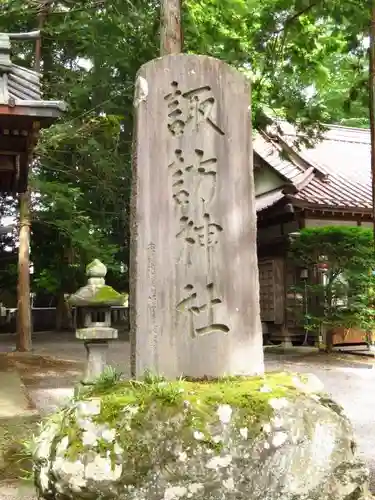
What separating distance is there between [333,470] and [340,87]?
2068cm

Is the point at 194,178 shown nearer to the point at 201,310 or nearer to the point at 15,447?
the point at 201,310

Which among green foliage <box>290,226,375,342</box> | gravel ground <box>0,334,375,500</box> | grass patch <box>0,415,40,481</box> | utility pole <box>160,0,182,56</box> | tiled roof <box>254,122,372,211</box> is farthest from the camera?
tiled roof <box>254,122,372,211</box>

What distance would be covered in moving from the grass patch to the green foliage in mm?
8674

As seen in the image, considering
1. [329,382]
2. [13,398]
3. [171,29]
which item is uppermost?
[171,29]

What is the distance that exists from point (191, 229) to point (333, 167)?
50.1 ft

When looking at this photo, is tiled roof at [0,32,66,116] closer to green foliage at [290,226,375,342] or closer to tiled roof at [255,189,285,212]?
green foliage at [290,226,375,342]

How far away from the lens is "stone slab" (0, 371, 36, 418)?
724 cm

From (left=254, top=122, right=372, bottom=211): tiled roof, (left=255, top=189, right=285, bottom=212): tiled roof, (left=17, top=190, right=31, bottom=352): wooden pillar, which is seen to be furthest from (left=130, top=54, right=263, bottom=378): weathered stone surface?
(left=17, top=190, right=31, bottom=352): wooden pillar

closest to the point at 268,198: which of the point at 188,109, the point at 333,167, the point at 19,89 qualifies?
the point at 333,167

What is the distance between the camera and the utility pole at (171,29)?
25.7 ft

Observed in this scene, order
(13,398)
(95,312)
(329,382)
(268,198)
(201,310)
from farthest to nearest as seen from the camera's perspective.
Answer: (268,198) → (329,382) → (13,398) → (95,312) → (201,310)

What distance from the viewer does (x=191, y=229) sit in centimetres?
379

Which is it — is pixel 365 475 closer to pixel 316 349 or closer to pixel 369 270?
pixel 369 270

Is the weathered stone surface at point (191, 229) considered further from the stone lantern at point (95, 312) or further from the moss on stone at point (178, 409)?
the stone lantern at point (95, 312)
